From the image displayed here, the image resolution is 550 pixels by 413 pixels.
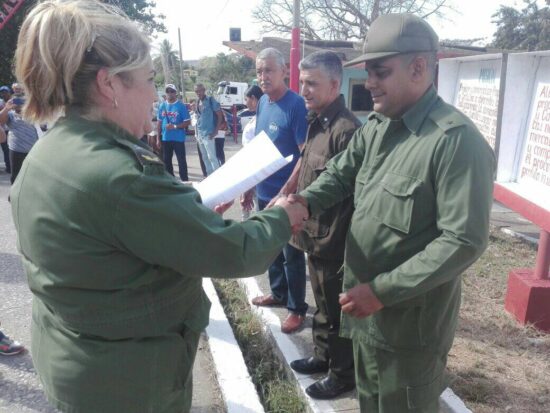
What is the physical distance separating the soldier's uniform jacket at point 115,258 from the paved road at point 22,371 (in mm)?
1597

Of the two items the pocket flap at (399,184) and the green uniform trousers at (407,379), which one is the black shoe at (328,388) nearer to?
the green uniform trousers at (407,379)

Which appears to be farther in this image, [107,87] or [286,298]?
[286,298]

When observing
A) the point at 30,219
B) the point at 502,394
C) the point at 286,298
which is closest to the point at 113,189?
the point at 30,219

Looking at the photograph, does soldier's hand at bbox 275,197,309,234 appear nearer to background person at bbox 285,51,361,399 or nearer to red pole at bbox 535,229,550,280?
background person at bbox 285,51,361,399

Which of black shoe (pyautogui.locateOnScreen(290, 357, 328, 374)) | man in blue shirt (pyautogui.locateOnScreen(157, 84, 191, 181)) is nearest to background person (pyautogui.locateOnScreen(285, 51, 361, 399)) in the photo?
black shoe (pyautogui.locateOnScreen(290, 357, 328, 374))

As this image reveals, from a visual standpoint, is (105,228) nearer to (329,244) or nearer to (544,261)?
(329,244)

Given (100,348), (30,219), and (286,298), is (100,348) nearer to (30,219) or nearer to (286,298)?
(30,219)

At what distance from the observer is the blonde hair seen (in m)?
1.27

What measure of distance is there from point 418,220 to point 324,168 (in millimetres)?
1211

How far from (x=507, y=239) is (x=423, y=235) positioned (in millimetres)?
4812

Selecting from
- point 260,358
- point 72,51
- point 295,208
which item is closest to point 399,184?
point 295,208

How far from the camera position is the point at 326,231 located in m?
2.86

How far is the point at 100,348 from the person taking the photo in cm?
140

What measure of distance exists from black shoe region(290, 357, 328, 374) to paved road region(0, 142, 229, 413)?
1.72 ft
